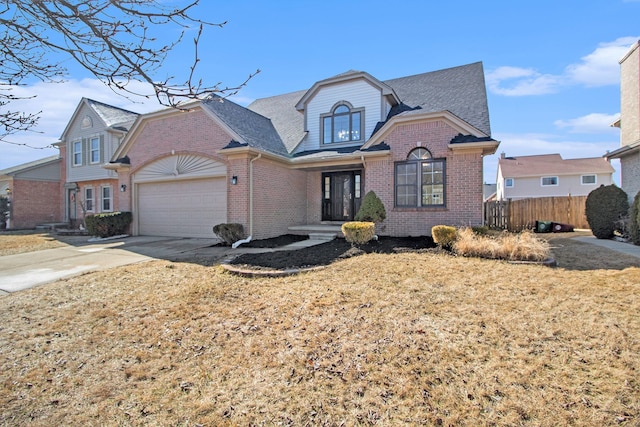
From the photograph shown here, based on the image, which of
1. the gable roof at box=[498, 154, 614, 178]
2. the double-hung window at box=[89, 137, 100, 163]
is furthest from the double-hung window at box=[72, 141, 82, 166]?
the gable roof at box=[498, 154, 614, 178]

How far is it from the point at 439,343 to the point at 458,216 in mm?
7623

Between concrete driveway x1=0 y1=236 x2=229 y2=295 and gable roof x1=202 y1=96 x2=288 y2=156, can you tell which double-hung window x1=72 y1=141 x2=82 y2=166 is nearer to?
concrete driveway x1=0 y1=236 x2=229 y2=295

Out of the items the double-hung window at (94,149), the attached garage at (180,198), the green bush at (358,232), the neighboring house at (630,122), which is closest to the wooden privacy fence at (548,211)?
the neighboring house at (630,122)

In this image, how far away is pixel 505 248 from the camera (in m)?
7.13

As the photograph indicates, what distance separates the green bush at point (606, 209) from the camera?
11.8 m

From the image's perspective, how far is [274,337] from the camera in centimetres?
402

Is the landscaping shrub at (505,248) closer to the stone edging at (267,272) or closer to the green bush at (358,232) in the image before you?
the green bush at (358,232)

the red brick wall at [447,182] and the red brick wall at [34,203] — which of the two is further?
the red brick wall at [34,203]

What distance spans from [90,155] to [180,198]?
11319mm

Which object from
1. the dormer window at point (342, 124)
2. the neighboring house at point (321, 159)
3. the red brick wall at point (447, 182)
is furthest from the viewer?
the dormer window at point (342, 124)

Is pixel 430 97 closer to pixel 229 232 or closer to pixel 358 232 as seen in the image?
pixel 358 232

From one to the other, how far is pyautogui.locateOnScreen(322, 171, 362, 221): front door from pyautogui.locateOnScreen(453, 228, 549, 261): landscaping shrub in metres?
6.41

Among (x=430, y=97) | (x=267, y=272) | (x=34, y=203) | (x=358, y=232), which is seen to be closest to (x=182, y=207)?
(x=358, y=232)

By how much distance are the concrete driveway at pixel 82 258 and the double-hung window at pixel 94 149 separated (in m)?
10.4
